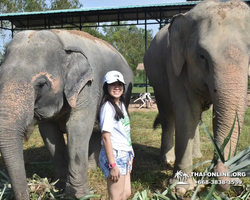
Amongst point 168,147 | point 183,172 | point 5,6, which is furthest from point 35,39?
point 5,6

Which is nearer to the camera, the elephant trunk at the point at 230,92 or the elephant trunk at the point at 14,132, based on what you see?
the elephant trunk at the point at 14,132

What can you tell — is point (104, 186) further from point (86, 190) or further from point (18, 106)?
point (18, 106)

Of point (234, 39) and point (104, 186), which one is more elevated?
point (234, 39)

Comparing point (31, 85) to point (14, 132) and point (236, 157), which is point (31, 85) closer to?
point (14, 132)

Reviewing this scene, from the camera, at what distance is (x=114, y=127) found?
244 centimetres

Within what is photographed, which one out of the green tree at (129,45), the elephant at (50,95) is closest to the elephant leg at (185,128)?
the elephant at (50,95)

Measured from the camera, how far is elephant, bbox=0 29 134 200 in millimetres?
2401

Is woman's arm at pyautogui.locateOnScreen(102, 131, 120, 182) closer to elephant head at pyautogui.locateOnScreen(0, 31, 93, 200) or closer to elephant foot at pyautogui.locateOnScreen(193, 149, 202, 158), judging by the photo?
elephant head at pyautogui.locateOnScreen(0, 31, 93, 200)

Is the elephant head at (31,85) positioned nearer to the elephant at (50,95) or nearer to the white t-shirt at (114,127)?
the elephant at (50,95)

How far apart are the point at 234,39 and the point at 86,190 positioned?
81.7 inches

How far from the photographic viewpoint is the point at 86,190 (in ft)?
10.3

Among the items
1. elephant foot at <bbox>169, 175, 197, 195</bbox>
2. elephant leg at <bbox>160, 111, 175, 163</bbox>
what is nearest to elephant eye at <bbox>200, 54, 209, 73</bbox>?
elephant foot at <bbox>169, 175, 197, 195</bbox>

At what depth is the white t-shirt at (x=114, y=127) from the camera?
236cm

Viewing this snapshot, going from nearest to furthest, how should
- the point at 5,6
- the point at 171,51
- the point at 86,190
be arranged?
the point at 86,190 → the point at 171,51 → the point at 5,6
